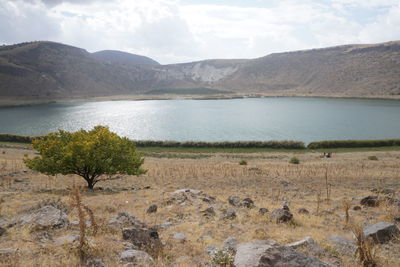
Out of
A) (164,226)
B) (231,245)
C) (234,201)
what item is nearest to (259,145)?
(234,201)

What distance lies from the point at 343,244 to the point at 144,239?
635 centimetres

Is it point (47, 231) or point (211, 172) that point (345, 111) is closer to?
point (211, 172)

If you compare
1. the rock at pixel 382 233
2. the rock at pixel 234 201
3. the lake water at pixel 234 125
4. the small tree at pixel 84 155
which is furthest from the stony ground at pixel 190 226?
the lake water at pixel 234 125

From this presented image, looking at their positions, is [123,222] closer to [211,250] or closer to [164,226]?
[164,226]

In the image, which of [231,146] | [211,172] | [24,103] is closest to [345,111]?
[231,146]

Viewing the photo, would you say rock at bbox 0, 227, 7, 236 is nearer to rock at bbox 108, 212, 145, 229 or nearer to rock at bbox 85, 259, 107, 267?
rock at bbox 108, 212, 145, 229

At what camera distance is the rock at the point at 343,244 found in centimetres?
941

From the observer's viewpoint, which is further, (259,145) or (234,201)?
(259,145)

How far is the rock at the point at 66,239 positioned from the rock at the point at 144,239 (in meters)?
1.44

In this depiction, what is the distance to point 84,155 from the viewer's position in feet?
70.5

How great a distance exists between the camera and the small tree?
21.3 meters

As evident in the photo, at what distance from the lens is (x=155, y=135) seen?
78688mm

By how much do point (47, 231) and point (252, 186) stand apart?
55.8 feet

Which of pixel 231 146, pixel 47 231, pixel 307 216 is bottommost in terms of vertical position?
pixel 231 146
